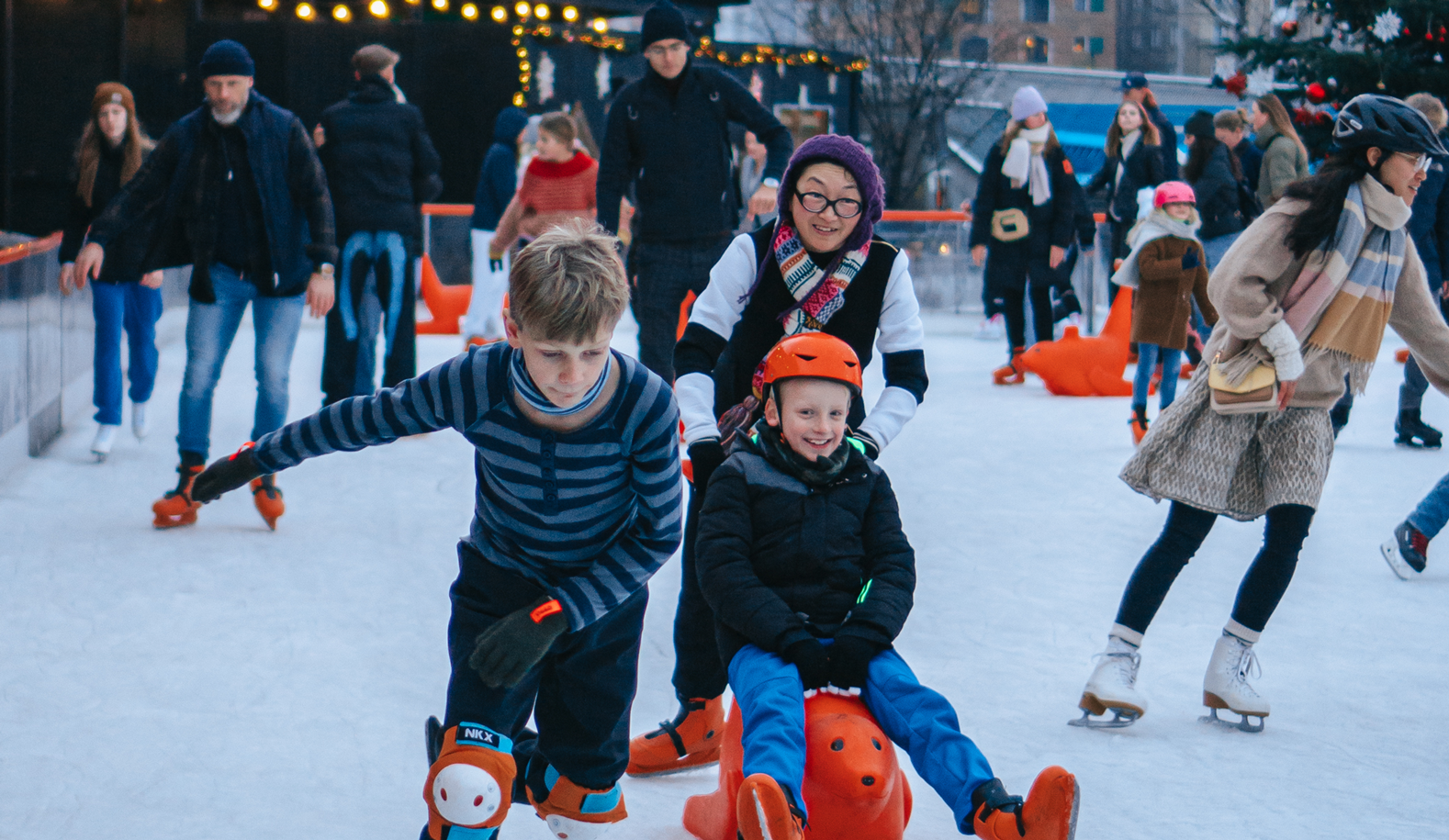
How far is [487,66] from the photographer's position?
1689 centimetres

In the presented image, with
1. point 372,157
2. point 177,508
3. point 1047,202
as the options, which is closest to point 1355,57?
point 1047,202

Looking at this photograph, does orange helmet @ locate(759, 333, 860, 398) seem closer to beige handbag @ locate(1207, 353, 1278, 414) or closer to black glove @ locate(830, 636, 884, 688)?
black glove @ locate(830, 636, 884, 688)

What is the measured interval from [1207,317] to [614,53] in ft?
38.1

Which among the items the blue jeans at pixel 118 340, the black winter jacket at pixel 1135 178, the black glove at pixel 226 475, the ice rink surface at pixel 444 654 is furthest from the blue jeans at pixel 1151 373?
the black glove at pixel 226 475

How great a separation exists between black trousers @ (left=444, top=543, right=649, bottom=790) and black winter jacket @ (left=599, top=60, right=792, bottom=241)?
338cm

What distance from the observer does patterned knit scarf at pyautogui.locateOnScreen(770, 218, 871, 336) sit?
3.13m

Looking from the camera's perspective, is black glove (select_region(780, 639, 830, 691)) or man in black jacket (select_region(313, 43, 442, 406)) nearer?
black glove (select_region(780, 639, 830, 691))

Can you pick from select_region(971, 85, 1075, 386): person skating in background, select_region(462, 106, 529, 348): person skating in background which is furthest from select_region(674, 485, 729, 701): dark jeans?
select_region(971, 85, 1075, 386): person skating in background

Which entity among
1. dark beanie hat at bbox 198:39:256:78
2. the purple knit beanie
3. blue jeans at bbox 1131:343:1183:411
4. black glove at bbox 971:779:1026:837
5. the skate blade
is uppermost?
dark beanie hat at bbox 198:39:256:78

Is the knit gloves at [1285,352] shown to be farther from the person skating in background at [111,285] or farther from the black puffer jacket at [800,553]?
the person skating in background at [111,285]

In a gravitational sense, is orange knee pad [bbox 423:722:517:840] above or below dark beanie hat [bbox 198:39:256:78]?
below

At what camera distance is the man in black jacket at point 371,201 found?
697 cm

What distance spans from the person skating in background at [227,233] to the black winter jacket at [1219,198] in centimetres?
541

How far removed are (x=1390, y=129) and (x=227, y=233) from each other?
397 centimetres
